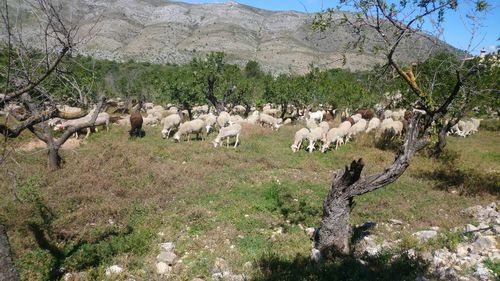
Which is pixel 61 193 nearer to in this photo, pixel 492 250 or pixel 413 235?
pixel 413 235

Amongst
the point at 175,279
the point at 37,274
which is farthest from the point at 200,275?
the point at 37,274

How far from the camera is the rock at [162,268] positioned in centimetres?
786

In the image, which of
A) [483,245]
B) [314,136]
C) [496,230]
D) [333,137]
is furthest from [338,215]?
[333,137]

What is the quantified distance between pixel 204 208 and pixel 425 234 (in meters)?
5.81

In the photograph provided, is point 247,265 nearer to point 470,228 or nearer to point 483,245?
point 483,245

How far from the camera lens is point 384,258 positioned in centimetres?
805

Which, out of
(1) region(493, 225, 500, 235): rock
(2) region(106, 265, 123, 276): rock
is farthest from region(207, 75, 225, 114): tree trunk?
(1) region(493, 225, 500, 235): rock

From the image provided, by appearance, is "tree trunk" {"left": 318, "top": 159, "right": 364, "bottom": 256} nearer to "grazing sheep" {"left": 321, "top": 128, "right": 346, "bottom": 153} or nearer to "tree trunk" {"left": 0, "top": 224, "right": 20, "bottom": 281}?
"tree trunk" {"left": 0, "top": 224, "right": 20, "bottom": 281}

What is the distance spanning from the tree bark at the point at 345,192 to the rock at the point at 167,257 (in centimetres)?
324

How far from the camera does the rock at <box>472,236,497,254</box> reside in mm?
8195

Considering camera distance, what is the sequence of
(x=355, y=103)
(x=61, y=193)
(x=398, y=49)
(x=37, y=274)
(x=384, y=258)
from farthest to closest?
(x=355, y=103) < (x=61, y=193) < (x=398, y=49) < (x=384, y=258) < (x=37, y=274)

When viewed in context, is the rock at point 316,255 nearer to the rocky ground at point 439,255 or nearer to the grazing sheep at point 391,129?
the rocky ground at point 439,255

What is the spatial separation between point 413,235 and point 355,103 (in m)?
30.4

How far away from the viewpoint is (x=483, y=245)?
8.25m
